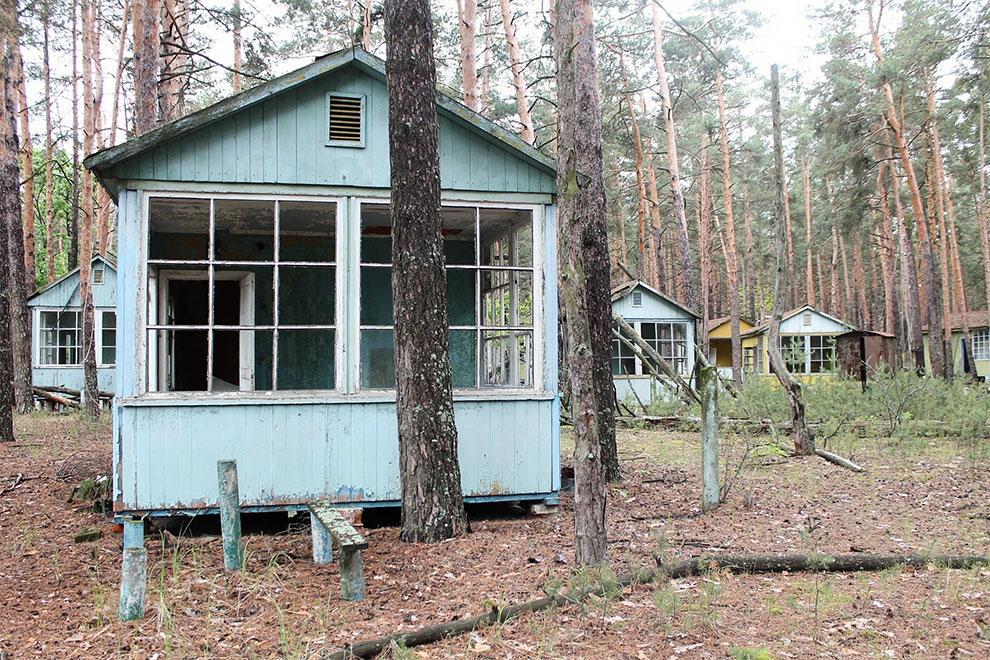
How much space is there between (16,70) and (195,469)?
12793 millimetres

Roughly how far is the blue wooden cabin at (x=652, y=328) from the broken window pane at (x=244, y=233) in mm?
13668

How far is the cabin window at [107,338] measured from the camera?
66.9ft

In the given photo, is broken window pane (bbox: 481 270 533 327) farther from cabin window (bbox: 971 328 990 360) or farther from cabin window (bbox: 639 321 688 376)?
cabin window (bbox: 971 328 990 360)

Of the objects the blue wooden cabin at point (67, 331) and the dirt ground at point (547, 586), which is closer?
the dirt ground at point (547, 586)

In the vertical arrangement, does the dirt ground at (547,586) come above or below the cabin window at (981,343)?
below

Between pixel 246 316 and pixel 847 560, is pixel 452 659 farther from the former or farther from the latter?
pixel 246 316

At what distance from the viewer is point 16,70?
15.4 metres

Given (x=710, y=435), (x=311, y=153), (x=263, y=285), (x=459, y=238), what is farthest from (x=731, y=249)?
(x=311, y=153)

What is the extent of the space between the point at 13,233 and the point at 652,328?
15.7 meters

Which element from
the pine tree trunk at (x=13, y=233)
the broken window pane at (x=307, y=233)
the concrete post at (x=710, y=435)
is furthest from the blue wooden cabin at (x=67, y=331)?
the concrete post at (x=710, y=435)

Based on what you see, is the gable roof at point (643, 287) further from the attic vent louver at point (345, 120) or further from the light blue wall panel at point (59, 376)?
the attic vent louver at point (345, 120)

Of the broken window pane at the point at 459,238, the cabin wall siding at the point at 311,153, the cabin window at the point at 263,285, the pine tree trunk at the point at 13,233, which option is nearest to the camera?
the cabin wall siding at the point at 311,153

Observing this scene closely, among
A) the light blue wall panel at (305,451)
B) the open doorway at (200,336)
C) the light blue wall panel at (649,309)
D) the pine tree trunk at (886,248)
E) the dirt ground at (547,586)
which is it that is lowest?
the dirt ground at (547,586)

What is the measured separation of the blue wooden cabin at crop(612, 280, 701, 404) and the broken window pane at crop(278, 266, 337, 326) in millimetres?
13348
